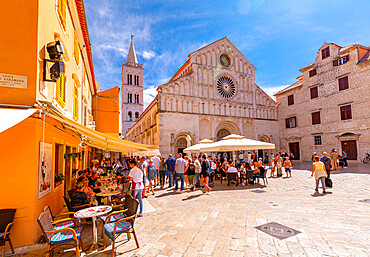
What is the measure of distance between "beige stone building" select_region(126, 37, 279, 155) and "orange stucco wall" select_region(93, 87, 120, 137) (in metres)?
4.86

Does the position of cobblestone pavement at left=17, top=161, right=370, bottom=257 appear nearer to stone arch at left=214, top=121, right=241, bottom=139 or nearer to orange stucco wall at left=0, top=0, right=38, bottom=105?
orange stucco wall at left=0, top=0, right=38, bottom=105

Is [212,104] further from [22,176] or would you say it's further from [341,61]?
[22,176]

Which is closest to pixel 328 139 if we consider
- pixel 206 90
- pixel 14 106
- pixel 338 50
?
pixel 338 50

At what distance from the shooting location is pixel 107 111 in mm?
17391

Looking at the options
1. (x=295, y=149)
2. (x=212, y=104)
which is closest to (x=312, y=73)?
(x=295, y=149)

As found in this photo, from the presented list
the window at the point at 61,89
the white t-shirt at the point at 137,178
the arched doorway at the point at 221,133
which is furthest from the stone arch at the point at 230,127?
the window at the point at 61,89

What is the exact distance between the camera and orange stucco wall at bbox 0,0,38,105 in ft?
13.0

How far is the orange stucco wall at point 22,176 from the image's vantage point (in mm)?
3928

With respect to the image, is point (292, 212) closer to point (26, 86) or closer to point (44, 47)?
point (26, 86)

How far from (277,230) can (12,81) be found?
257 inches

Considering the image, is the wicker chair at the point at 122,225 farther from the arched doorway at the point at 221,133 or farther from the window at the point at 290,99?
the window at the point at 290,99

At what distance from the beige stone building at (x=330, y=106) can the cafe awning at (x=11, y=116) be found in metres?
25.4

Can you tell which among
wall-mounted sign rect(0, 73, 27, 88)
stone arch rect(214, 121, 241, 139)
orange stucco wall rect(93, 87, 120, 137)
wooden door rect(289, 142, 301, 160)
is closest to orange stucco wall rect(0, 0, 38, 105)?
wall-mounted sign rect(0, 73, 27, 88)

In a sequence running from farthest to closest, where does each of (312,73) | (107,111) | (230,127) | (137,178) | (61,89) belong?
(230,127), (312,73), (107,111), (61,89), (137,178)
